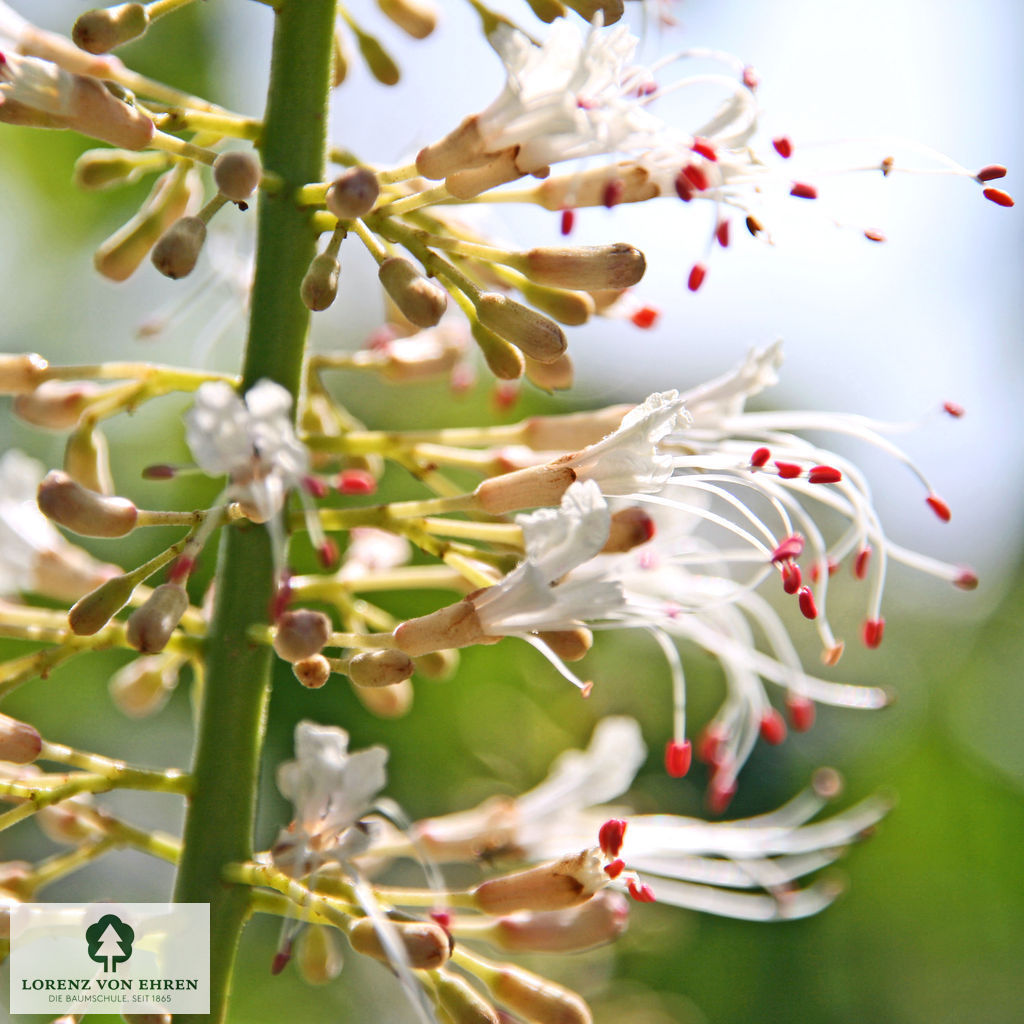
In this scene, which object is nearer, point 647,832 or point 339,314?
point 647,832

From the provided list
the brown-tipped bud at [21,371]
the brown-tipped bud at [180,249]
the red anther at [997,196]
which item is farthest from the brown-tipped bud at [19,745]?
the red anther at [997,196]

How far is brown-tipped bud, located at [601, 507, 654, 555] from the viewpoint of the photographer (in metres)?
1.90

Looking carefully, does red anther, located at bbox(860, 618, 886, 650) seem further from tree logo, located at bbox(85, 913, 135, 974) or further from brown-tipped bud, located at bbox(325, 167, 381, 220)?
tree logo, located at bbox(85, 913, 135, 974)

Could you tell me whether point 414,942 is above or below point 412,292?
below

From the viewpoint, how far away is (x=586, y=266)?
188cm

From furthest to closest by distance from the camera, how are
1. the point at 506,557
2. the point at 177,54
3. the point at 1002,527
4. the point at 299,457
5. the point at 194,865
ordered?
1. the point at 1002,527
2. the point at 177,54
3. the point at 506,557
4. the point at 194,865
5. the point at 299,457

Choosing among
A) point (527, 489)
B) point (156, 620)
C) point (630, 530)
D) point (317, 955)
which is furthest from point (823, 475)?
point (317, 955)

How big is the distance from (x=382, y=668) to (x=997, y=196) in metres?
1.22

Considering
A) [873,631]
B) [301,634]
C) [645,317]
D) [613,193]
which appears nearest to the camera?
[301,634]

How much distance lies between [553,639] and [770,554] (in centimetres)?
36

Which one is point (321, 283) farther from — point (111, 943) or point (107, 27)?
point (111, 943)

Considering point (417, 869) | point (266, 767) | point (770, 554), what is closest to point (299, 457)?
point (770, 554)

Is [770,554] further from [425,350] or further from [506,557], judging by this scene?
[425,350]

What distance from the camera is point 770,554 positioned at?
1.97 m
